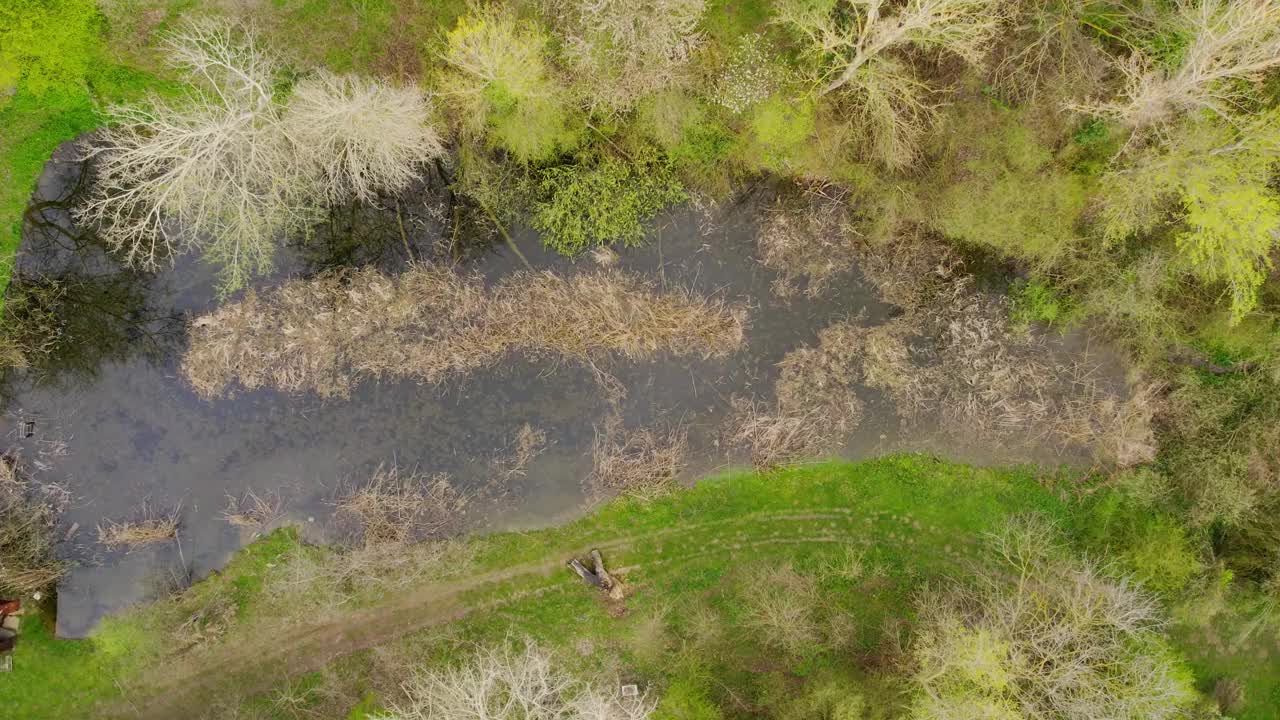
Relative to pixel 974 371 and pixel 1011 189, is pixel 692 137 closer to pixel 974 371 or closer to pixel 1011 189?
pixel 1011 189

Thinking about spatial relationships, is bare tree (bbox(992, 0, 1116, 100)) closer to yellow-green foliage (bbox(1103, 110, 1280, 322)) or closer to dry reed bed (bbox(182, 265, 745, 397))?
yellow-green foliage (bbox(1103, 110, 1280, 322))

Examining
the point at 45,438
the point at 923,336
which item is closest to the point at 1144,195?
the point at 923,336

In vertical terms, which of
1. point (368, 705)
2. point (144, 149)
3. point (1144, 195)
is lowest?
point (368, 705)

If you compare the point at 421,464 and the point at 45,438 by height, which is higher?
the point at 45,438

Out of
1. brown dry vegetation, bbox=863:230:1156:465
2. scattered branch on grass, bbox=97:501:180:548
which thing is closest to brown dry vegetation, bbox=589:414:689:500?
brown dry vegetation, bbox=863:230:1156:465

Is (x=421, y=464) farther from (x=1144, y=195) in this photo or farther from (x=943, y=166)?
(x=1144, y=195)

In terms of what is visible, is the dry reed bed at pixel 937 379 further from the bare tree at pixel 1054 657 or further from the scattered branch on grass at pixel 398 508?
the scattered branch on grass at pixel 398 508

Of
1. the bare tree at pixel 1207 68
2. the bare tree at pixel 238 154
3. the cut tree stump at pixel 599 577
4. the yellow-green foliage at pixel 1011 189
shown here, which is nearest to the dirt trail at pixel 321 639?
the cut tree stump at pixel 599 577
